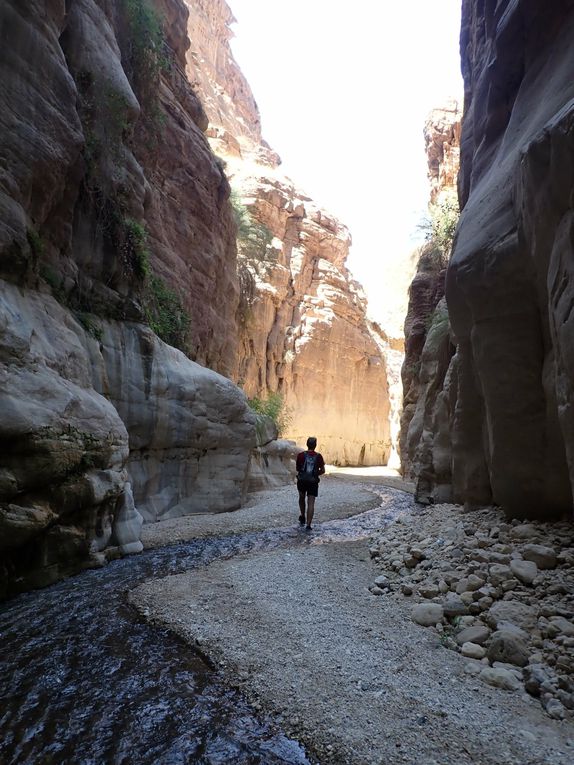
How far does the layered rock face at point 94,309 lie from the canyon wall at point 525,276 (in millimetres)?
5966

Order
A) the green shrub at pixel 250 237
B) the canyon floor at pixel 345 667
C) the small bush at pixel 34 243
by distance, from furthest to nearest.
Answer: the green shrub at pixel 250 237, the small bush at pixel 34 243, the canyon floor at pixel 345 667

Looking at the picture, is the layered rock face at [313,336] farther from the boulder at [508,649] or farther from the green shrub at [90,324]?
the boulder at [508,649]

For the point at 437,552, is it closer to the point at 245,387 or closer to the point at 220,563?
the point at 220,563

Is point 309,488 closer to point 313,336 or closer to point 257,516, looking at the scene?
point 257,516

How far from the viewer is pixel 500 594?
4.53 meters

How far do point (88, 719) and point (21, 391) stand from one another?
3785mm

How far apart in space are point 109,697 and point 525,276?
660 centimetres

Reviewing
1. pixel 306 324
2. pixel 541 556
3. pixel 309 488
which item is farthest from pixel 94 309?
pixel 306 324

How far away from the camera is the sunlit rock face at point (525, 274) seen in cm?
434

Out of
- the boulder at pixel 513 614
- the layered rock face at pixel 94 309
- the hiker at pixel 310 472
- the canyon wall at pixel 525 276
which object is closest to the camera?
the boulder at pixel 513 614

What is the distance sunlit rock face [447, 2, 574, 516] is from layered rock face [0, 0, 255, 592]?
5970 millimetres

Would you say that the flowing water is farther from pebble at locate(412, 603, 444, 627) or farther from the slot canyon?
pebble at locate(412, 603, 444, 627)

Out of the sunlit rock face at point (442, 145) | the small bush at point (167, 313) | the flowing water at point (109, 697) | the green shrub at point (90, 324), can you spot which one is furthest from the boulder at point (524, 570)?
the sunlit rock face at point (442, 145)

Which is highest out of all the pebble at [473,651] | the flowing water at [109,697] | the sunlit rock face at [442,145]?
the sunlit rock face at [442,145]
